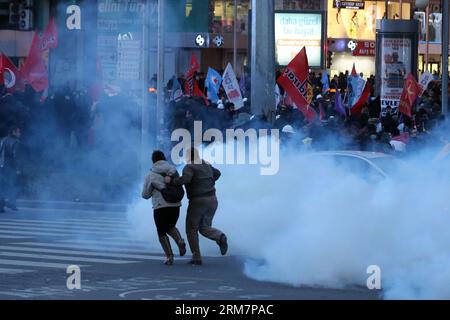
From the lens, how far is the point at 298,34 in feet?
134

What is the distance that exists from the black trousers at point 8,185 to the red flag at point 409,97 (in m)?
9.05

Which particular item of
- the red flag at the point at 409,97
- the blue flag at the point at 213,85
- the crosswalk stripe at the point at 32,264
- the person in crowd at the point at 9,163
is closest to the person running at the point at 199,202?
the crosswalk stripe at the point at 32,264

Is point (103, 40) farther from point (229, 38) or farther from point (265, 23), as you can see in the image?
point (229, 38)

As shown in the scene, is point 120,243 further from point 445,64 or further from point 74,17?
point 445,64

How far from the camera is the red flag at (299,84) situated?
77.6ft

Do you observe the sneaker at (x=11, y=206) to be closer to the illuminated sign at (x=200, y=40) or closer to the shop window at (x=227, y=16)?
the illuminated sign at (x=200, y=40)

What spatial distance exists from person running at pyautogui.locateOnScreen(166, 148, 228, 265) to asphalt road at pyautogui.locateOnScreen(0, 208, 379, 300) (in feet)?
1.15

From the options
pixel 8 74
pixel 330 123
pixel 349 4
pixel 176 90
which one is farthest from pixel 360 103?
pixel 349 4

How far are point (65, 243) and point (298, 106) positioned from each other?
7.90 meters

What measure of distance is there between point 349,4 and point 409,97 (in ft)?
115

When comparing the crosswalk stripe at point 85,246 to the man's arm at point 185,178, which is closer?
the man's arm at point 185,178

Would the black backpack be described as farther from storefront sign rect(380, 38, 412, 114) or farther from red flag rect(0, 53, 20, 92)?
storefront sign rect(380, 38, 412, 114)

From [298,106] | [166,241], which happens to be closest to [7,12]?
[298,106]
